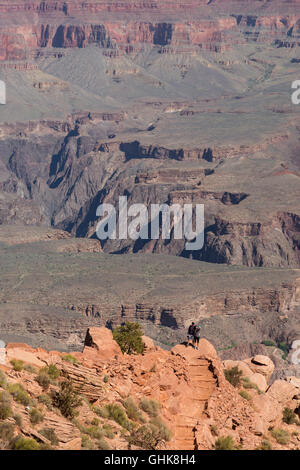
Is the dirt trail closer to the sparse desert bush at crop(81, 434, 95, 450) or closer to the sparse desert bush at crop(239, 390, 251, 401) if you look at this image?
the sparse desert bush at crop(239, 390, 251, 401)

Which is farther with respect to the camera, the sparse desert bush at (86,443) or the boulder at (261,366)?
the boulder at (261,366)

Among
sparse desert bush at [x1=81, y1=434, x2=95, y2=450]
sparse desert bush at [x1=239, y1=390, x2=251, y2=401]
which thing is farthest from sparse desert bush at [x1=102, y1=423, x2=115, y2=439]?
sparse desert bush at [x1=239, y1=390, x2=251, y2=401]

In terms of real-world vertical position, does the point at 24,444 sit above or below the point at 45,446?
above

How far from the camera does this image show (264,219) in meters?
194

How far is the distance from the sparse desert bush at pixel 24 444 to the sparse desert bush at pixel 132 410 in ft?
22.3

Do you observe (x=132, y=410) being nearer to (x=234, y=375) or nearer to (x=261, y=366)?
(x=234, y=375)

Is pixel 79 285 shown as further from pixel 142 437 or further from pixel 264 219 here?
pixel 142 437

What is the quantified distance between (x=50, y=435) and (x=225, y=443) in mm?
6851

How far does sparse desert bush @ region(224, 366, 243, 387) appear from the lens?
143 feet

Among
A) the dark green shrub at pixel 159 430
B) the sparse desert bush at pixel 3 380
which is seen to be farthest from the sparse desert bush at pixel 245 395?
the sparse desert bush at pixel 3 380

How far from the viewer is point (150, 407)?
124 ft

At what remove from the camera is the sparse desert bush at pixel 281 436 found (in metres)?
38.3

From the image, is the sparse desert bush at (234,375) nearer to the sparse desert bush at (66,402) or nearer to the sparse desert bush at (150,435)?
the sparse desert bush at (150,435)

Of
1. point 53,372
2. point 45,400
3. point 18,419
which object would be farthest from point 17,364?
point 18,419
